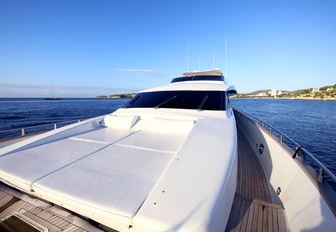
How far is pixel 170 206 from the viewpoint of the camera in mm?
1293

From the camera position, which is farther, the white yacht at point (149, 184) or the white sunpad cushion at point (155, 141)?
the white sunpad cushion at point (155, 141)

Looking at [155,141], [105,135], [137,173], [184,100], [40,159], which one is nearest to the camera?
[137,173]

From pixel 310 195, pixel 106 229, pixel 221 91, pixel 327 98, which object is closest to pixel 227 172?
pixel 106 229

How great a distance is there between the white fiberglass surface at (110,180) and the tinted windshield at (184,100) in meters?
2.14

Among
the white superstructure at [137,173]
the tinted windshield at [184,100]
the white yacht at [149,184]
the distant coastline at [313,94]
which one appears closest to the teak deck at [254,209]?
the white yacht at [149,184]

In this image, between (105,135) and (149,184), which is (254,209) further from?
(105,135)

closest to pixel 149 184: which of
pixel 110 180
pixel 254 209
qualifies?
pixel 110 180

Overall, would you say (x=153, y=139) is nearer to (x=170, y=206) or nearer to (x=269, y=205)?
(x=170, y=206)

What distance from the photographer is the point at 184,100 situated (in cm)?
421

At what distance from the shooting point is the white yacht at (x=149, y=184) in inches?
52.3

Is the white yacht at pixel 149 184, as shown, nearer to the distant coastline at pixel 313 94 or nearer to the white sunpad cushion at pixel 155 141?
the white sunpad cushion at pixel 155 141

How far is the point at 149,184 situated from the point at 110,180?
395 mm

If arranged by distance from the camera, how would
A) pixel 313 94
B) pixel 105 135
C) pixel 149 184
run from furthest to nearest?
pixel 313 94 < pixel 105 135 < pixel 149 184

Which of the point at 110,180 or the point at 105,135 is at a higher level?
the point at 105,135
